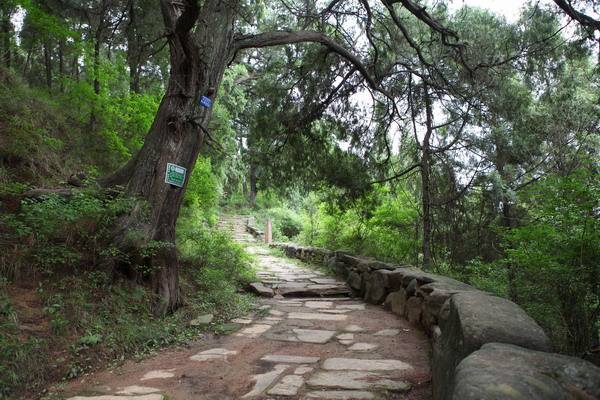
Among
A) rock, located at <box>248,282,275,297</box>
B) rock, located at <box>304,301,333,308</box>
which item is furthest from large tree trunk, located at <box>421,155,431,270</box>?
rock, located at <box>248,282,275,297</box>

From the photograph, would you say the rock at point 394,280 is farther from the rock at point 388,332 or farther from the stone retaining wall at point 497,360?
the stone retaining wall at point 497,360

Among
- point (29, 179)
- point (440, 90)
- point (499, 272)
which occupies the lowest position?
point (499, 272)

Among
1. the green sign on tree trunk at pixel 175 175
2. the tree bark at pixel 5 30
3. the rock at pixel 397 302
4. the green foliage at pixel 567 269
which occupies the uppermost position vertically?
the tree bark at pixel 5 30

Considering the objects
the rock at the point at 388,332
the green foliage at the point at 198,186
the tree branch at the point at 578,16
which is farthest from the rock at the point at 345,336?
the green foliage at the point at 198,186

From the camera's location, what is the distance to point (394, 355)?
11.3 ft

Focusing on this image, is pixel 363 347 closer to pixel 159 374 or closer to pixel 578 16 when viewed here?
pixel 159 374

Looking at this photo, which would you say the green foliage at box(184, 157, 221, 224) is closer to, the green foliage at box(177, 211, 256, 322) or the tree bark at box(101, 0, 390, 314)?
the green foliage at box(177, 211, 256, 322)

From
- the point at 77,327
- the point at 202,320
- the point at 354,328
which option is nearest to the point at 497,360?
the point at 354,328

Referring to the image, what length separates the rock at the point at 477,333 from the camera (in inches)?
74.6

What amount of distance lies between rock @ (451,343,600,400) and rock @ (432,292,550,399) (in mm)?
Answer: 165

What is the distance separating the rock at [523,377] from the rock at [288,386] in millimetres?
1380

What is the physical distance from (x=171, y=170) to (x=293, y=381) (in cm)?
268

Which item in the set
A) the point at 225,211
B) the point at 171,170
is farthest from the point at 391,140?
the point at 225,211

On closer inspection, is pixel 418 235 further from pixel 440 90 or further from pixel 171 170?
pixel 171 170
